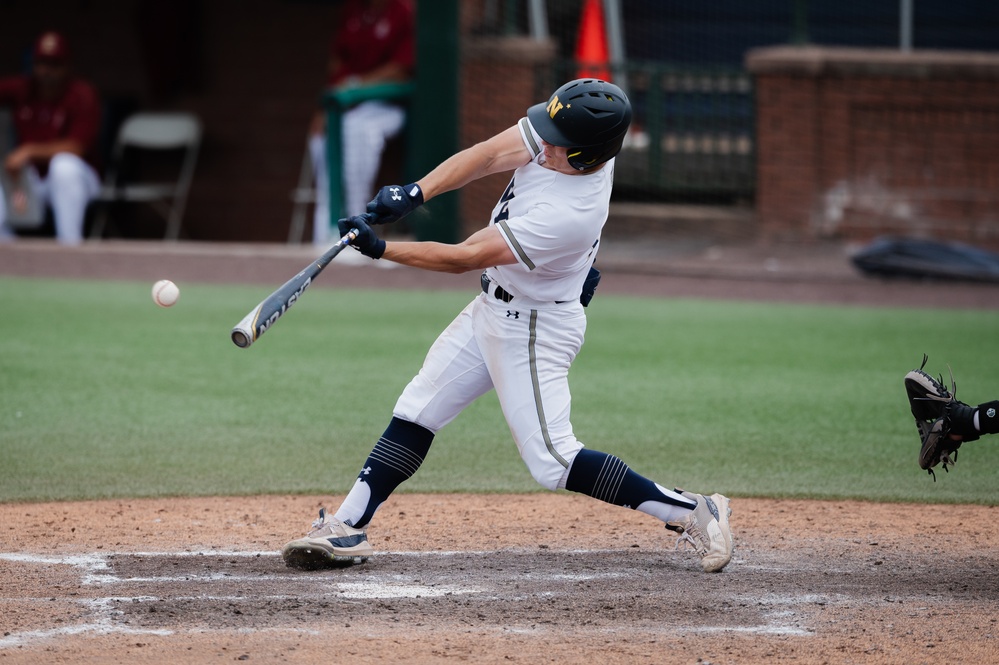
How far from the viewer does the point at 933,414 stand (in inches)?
175

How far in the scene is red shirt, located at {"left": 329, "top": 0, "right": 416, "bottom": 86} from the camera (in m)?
11.9

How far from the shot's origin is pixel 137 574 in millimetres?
4176

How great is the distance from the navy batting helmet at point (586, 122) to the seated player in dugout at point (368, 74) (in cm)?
761

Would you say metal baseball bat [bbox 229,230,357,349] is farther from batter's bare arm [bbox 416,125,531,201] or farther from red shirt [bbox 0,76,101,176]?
red shirt [bbox 0,76,101,176]

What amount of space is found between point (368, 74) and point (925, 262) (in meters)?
5.08

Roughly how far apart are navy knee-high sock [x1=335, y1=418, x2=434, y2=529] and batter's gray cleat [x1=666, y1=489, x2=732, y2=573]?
0.85m

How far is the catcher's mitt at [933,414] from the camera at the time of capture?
436 centimetres

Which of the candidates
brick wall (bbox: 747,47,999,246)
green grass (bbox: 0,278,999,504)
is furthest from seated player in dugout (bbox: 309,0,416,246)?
brick wall (bbox: 747,47,999,246)

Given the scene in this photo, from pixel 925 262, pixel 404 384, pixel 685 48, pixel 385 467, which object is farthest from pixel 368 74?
pixel 385 467

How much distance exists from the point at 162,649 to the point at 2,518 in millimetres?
1694

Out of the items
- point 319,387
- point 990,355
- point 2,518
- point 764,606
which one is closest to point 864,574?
point 764,606

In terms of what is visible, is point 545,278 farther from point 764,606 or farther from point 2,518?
point 2,518

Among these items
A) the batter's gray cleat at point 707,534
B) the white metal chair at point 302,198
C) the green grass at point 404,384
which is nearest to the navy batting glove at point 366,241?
the batter's gray cleat at point 707,534

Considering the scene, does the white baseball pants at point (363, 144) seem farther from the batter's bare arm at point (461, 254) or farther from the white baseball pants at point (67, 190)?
the batter's bare arm at point (461, 254)
